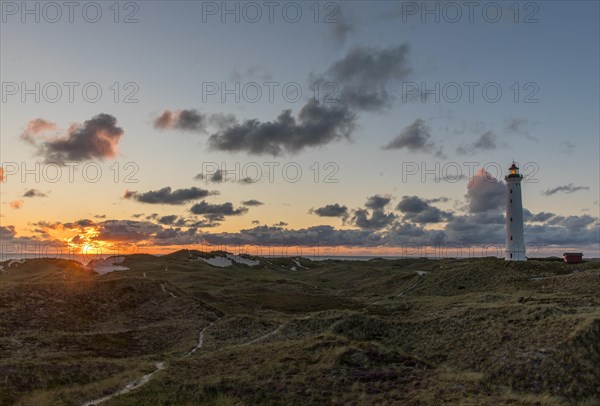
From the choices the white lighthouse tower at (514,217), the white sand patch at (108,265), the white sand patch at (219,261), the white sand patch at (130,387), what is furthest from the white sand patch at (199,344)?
the white sand patch at (219,261)

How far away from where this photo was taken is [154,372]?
32719mm

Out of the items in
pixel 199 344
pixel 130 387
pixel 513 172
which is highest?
pixel 513 172

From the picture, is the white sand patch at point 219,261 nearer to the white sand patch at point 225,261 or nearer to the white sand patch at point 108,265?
the white sand patch at point 225,261

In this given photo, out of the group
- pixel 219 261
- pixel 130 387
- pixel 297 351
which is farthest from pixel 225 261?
pixel 130 387

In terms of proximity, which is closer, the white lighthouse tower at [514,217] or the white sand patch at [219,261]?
the white lighthouse tower at [514,217]

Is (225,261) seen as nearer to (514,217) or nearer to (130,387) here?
(514,217)

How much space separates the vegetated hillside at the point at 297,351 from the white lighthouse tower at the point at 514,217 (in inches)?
990

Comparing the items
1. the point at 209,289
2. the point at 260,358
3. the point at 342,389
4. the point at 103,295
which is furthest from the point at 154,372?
the point at 209,289

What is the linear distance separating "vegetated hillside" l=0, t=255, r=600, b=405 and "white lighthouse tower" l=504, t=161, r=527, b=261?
25142mm

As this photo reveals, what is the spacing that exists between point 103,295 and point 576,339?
6242cm

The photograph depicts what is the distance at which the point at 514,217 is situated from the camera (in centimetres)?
9012

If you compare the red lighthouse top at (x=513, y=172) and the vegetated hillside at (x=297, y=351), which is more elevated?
the red lighthouse top at (x=513, y=172)

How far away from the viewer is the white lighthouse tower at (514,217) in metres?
89.3

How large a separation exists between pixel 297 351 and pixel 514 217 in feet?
239
